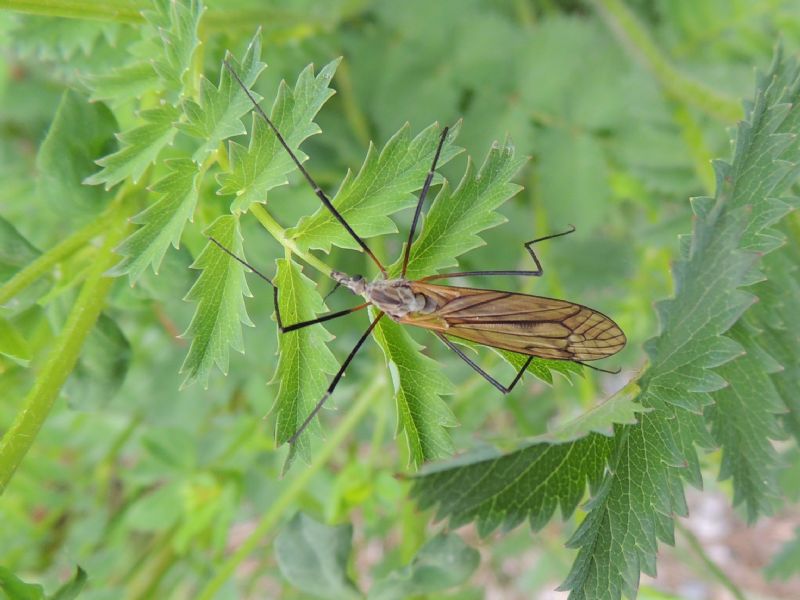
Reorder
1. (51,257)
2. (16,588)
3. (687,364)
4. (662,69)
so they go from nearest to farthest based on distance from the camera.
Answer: (16,588)
(687,364)
(51,257)
(662,69)

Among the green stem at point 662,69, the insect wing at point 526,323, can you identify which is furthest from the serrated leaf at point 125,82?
the green stem at point 662,69

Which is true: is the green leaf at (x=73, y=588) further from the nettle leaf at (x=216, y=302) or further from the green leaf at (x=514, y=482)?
the green leaf at (x=514, y=482)

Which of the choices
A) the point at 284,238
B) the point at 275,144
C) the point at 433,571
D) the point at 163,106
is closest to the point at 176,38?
the point at 163,106

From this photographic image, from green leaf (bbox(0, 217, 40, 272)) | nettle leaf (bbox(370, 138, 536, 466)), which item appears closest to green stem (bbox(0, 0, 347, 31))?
green leaf (bbox(0, 217, 40, 272))

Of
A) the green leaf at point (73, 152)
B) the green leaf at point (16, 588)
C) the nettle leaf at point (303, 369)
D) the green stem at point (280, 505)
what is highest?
the green leaf at point (73, 152)

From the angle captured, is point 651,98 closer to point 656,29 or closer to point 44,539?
point 656,29

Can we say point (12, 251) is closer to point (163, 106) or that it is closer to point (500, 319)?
point (163, 106)
